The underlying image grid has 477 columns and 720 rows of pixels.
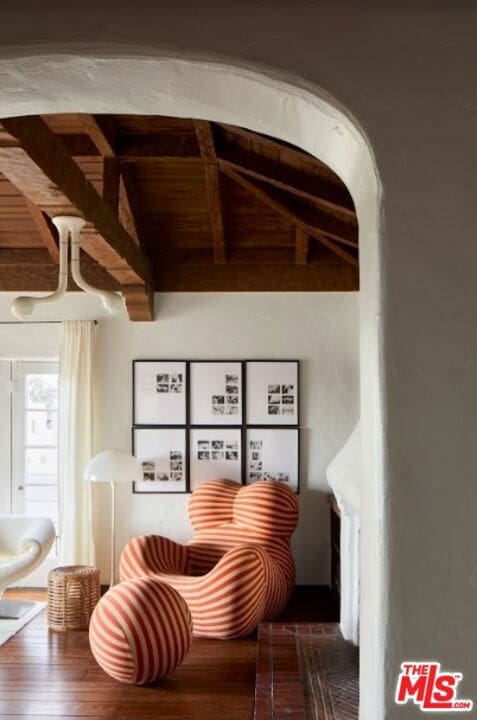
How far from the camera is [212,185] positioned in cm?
486

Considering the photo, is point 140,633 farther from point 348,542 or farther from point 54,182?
point 54,182

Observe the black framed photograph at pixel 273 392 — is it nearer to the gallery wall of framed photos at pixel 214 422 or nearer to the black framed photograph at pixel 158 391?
the gallery wall of framed photos at pixel 214 422

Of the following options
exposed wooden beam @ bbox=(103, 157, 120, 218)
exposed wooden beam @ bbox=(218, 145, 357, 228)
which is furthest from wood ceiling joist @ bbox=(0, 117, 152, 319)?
exposed wooden beam @ bbox=(218, 145, 357, 228)

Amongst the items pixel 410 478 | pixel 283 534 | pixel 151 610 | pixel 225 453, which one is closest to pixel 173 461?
pixel 225 453

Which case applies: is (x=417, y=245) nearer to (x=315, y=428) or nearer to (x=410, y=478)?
(x=410, y=478)

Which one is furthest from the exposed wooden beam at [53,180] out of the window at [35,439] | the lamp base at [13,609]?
the lamp base at [13,609]

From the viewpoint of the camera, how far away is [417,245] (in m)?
1.15

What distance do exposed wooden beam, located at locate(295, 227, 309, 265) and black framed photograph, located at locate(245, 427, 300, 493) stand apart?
141 cm

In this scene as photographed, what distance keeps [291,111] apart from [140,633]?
330cm

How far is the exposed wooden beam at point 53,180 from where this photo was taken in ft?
7.90

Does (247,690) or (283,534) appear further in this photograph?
(283,534)

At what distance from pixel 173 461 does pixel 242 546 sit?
1344 mm

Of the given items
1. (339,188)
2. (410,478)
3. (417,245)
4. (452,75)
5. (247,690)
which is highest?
(339,188)

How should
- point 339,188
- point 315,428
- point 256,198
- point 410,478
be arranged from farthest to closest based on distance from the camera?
point 315,428 → point 256,198 → point 339,188 → point 410,478
